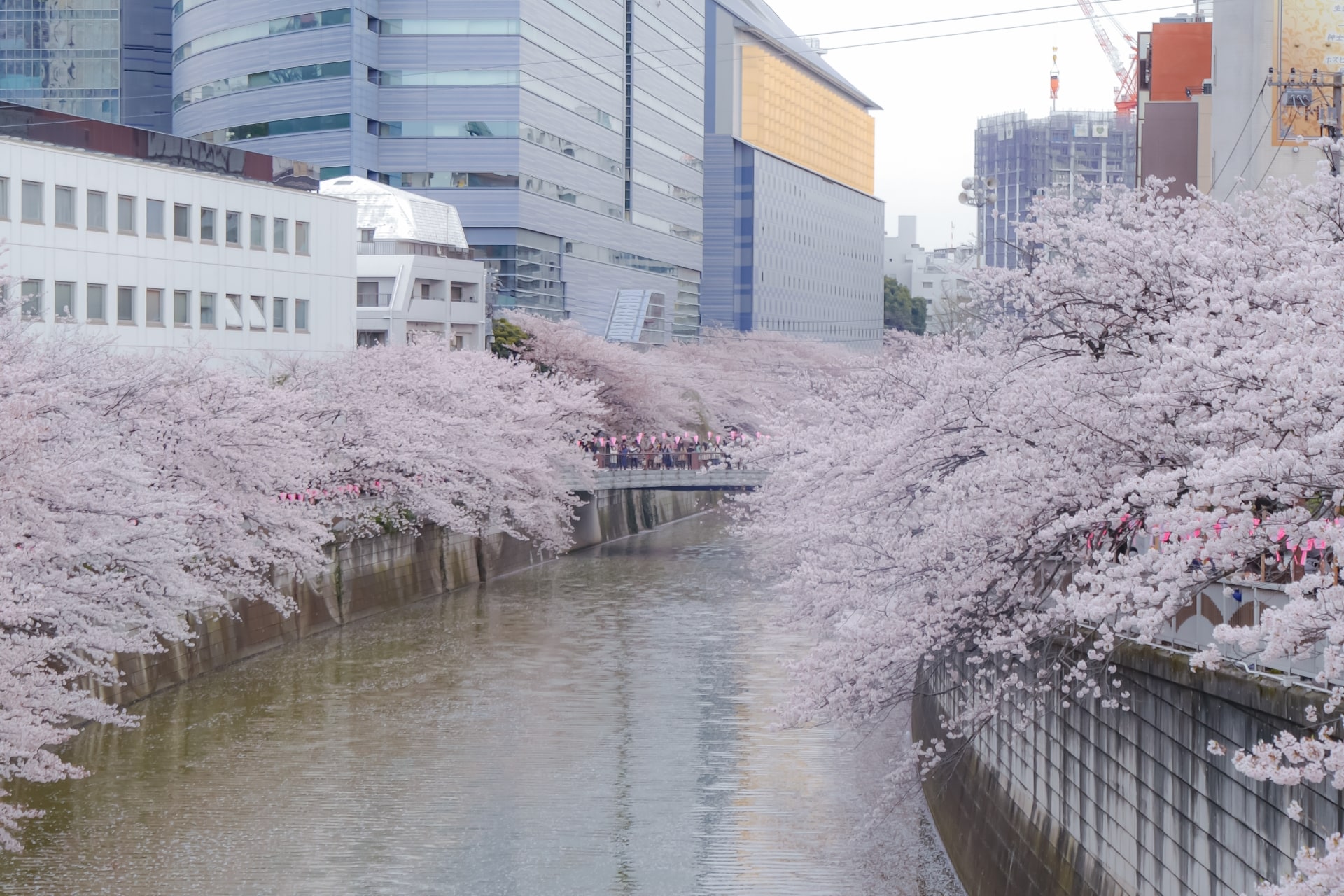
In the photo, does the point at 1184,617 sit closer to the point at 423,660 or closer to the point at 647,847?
the point at 647,847

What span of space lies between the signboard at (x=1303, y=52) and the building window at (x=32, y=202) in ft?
90.6

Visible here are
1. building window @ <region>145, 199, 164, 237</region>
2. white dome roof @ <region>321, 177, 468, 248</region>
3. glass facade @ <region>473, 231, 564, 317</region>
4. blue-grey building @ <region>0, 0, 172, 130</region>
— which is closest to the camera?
building window @ <region>145, 199, 164, 237</region>

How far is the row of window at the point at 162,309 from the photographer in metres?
36.8

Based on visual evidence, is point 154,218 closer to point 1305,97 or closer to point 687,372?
point 1305,97

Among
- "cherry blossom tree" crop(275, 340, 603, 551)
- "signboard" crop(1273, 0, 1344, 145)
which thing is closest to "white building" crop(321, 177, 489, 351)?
"cherry blossom tree" crop(275, 340, 603, 551)

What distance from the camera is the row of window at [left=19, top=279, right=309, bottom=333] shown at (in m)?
36.8

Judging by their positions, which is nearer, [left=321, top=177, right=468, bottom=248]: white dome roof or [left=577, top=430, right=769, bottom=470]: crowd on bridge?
[left=577, top=430, right=769, bottom=470]: crowd on bridge

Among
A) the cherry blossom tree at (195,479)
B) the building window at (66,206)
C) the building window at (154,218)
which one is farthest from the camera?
the building window at (154,218)

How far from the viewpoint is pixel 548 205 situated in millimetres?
80000

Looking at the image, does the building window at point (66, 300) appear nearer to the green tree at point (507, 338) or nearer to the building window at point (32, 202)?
the building window at point (32, 202)

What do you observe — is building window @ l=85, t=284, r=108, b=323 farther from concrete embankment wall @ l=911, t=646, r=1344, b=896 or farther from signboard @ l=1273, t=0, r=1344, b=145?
concrete embankment wall @ l=911, t=646, r=1344, b=896

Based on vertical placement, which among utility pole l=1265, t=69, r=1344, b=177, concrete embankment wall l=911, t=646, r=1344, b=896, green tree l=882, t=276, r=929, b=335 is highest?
green tree l=882, t=276, r=929, b=335

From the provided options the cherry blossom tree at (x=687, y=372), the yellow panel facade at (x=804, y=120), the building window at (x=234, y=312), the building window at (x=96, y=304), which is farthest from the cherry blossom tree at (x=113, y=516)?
the yellow panel facade at (x=804, y=120)

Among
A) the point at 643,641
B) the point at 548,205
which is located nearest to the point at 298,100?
the point at 548,205
